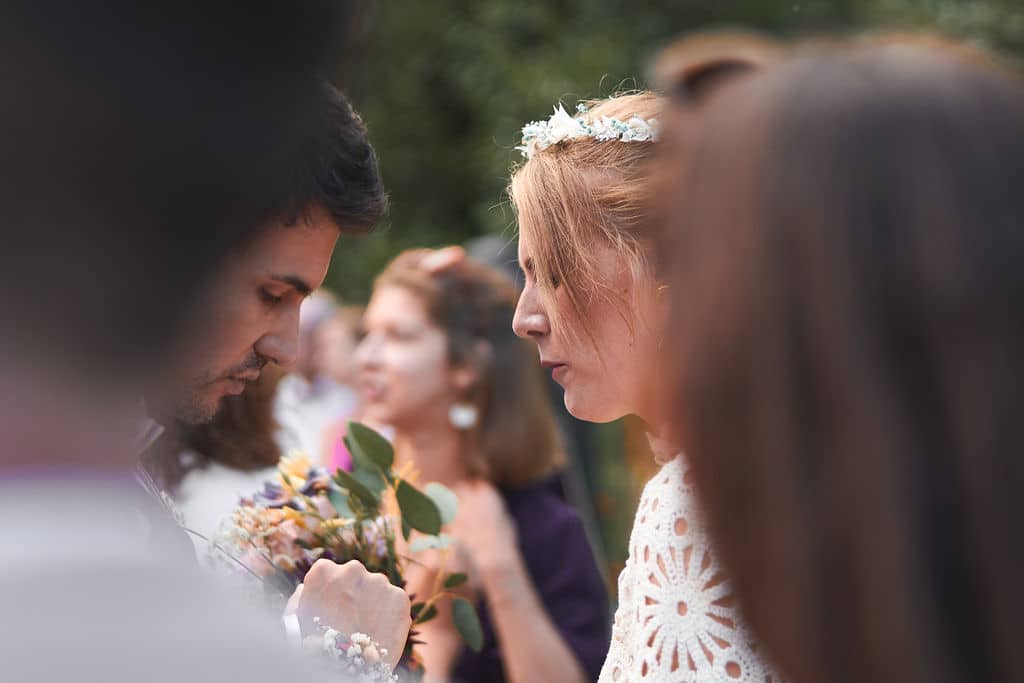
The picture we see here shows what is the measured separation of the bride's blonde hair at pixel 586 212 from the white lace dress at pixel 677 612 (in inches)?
15.6

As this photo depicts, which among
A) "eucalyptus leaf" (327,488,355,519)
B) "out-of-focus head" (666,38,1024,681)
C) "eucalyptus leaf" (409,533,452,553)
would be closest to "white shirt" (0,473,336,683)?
"out-of-focus head" (666,38,1024,681)

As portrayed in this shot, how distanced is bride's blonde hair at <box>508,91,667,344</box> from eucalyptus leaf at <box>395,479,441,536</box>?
1.48 feet

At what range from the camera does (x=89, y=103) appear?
578mm

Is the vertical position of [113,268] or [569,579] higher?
[569,579]

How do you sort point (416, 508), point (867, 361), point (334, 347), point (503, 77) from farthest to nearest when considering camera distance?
point (503, 77)
point (334, 347)
point (416, 508)
point (867, 361)

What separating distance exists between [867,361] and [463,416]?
3.07 metres

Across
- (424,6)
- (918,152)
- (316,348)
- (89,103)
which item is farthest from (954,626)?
(424,6)

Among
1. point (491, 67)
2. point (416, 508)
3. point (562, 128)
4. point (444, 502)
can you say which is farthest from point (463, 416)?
point (491, 67)

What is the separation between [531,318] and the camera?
2.03 m

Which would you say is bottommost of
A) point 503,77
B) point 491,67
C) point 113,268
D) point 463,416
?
point 113,268

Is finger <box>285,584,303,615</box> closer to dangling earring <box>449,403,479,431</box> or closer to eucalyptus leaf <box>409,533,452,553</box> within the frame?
eucalyptus leaf <box>409,533,452,553</box>

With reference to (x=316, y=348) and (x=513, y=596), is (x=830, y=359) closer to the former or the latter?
(x=513, y=596)

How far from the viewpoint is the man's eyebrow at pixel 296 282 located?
1.83m

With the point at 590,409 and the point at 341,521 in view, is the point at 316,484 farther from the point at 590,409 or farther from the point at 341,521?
the point at 590,409
